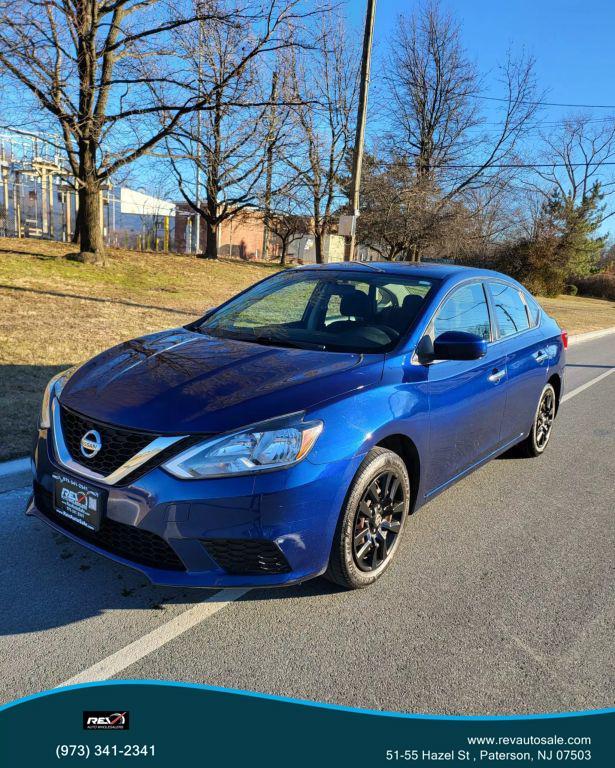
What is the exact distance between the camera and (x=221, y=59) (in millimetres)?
16078

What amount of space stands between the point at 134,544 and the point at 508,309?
347 cm

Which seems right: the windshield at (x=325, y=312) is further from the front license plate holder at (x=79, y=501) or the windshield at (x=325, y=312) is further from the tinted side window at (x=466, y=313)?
the front license plate holder at (x=79, y=501)

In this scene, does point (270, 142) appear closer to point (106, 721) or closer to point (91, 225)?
point (91, 225)

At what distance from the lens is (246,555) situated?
2602 mm

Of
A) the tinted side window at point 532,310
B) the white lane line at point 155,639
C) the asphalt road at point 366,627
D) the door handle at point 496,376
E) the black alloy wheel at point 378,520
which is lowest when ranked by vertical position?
the white lane line at point 155,639

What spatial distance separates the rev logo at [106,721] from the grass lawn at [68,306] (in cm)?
265

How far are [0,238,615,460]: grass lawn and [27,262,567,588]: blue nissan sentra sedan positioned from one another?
1.92m

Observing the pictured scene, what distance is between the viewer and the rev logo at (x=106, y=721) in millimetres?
2236

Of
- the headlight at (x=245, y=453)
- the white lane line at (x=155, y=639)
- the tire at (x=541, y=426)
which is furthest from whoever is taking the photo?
the tire at (x=541, y=426)

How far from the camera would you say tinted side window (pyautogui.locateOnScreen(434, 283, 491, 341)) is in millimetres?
3852

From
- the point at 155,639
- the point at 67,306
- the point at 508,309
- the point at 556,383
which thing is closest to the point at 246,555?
the point at 155,639

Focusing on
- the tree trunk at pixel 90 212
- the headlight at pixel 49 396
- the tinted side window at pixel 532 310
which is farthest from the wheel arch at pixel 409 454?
the tree trunk at pixel 90 212

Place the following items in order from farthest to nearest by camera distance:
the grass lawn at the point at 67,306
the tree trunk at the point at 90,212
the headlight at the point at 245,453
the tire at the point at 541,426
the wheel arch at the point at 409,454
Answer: the tree trunk at the point at 90,212 < the grass lawn at the point at 67,306 < the tire at the point at 541,426 < the wheel arch at the point at 409,454 < the headlight at the point at 245,453

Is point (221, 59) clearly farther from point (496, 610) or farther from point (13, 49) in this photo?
point (496, 610)
